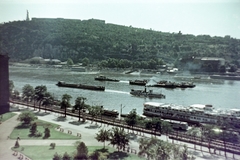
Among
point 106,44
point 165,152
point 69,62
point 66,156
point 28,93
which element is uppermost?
point 106,44

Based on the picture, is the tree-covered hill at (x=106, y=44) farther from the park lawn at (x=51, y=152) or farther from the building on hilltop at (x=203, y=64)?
the park lawn at (x=51, y=152)

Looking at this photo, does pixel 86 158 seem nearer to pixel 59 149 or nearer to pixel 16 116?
pixel 59 149

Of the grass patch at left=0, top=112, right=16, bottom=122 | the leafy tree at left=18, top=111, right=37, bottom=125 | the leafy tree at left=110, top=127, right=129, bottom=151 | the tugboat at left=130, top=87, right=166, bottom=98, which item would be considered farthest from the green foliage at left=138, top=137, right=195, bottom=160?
the tugboat at left=130, top=87, right=166, bottom=98

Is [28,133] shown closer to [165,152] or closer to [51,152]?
[51,152]

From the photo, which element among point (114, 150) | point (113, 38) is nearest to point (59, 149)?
point (114, 150)

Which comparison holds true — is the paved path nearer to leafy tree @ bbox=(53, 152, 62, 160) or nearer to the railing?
the railing

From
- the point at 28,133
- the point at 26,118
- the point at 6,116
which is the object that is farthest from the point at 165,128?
the point at 6,116
